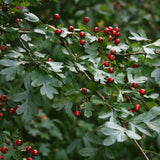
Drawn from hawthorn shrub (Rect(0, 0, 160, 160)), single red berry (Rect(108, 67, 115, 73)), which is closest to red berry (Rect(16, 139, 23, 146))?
hawthorn shrub (Rect(0, 0, 160, 160))

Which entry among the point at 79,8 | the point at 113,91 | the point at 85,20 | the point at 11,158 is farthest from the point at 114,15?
the point at 11,158

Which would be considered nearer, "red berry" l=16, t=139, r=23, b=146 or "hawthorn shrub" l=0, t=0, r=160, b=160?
"hawthorn shrub" l=0, t=0, r=160, b=160

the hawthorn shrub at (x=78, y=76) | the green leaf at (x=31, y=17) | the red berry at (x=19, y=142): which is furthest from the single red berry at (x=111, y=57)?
the red berry at (x=19, y=142)

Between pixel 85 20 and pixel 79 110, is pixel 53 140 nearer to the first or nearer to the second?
pixel 79 110

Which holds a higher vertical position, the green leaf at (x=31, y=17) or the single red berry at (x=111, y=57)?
the green leaf at (x=31, y=17)

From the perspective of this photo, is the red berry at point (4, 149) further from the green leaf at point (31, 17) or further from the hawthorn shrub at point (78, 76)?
the green leaf at point (31, 17)

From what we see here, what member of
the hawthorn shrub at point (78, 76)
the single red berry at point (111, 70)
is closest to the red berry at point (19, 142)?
the hawthorn shrub at point (78, 76)

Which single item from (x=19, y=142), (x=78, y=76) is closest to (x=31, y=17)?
(x=78, y=76)

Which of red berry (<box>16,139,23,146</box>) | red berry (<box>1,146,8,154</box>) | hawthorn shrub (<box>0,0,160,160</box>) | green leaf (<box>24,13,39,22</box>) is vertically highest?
green leaf (<box>24,13,39,22</box>)

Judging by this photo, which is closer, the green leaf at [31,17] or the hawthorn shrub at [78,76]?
the hawthorn shrub at [78,76]

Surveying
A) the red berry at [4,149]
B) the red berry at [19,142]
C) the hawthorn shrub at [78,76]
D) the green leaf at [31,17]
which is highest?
the green leaf at [31,17]

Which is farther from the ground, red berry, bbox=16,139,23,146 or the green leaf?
the green leaf

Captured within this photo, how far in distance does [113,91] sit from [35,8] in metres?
0.62

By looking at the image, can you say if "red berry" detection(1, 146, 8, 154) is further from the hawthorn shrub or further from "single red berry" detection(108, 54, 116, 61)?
"single red berry" detection(108, 54, 116, 61)
